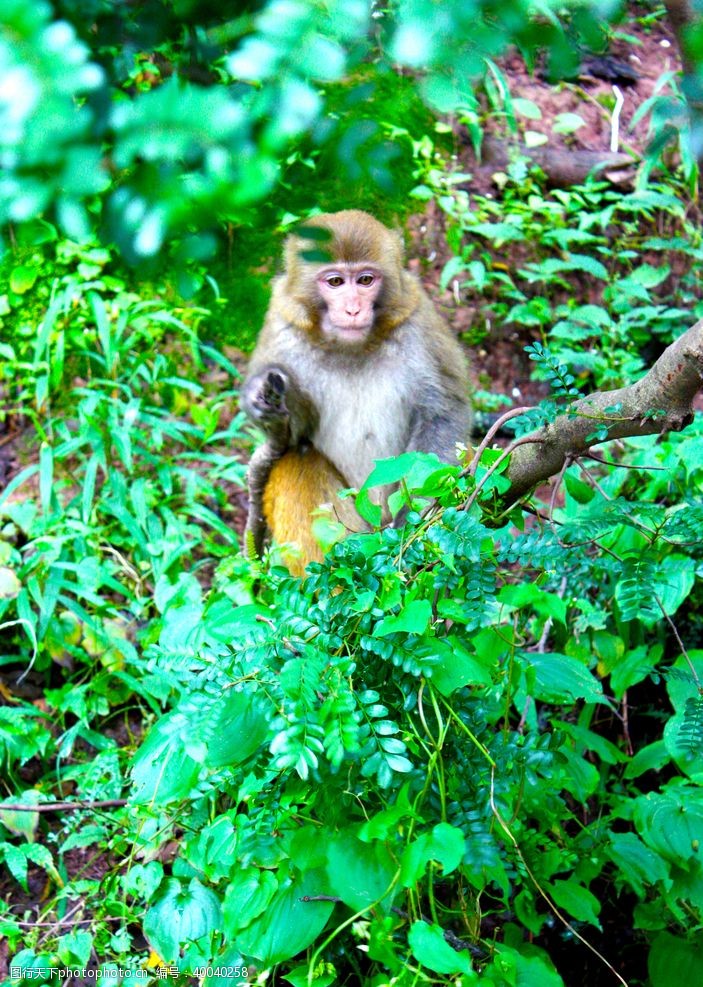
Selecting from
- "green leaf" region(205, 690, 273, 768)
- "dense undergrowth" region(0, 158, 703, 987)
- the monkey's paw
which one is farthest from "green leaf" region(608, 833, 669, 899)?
the monkey's paw

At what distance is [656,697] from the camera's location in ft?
11.8

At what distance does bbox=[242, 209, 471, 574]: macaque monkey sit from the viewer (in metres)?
3.60

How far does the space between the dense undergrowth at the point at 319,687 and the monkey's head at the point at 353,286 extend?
0.89 ft

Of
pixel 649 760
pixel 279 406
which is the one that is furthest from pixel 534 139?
pixel 649 760

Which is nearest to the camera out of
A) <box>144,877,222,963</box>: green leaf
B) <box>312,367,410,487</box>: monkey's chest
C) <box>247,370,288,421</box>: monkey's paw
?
<box>144,877,222,963</box>: green leaf

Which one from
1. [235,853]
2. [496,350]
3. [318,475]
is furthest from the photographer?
[496,350]

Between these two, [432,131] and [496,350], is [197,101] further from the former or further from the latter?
[432,131]

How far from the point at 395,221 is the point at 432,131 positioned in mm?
681

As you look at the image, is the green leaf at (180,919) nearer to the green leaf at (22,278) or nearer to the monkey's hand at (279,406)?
the monkey's hand at (279,406)

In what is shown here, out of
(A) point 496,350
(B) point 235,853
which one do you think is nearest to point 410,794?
(B) point 235,853

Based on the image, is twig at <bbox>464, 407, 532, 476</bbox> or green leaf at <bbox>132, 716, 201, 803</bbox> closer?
twig at <bbox>464, 407, 532, 476</bbox>

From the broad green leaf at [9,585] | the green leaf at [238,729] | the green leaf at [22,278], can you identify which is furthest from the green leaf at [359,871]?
the green leaf at [22,278]

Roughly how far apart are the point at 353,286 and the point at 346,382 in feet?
1.32

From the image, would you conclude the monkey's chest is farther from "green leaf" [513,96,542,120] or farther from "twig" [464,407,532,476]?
"green leaf" [513,96,542,120]
